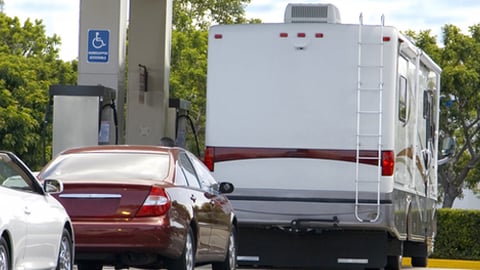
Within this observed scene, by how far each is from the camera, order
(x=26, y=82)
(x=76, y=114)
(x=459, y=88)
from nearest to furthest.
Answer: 1. (x=76, y=114)
2. (x=459, y=88)
3. (x=26, y=82)

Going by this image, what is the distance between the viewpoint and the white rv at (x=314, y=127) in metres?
16.4

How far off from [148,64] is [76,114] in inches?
192

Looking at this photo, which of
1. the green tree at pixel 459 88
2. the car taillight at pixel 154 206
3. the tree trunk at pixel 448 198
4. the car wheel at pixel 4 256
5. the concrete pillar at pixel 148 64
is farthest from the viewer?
the tree trunk at pixel 448 198

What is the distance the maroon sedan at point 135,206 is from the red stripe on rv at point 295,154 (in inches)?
90.7

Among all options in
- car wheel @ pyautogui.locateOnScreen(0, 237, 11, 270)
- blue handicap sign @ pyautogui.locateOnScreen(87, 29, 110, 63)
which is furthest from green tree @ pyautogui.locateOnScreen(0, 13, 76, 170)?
car wheel @ pyautogui.locateOnScreen(0, 237, 11, 270)

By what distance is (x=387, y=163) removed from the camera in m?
16.3

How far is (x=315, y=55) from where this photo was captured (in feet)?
54.4

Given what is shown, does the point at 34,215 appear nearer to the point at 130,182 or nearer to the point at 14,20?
the point at 130,182

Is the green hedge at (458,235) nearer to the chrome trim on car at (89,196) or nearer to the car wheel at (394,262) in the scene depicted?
the car wheel at (394,262)

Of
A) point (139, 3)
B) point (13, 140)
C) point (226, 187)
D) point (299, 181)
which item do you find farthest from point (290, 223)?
point (13, 140)

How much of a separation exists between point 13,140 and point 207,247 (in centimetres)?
3162

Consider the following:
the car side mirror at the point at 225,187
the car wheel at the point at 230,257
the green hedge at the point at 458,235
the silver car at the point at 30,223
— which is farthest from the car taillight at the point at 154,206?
the green hedge at the point at 458,235

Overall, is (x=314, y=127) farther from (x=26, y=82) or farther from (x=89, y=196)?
(x=26, y=82)

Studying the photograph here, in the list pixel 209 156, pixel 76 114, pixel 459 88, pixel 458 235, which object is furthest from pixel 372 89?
pixel 459 88
